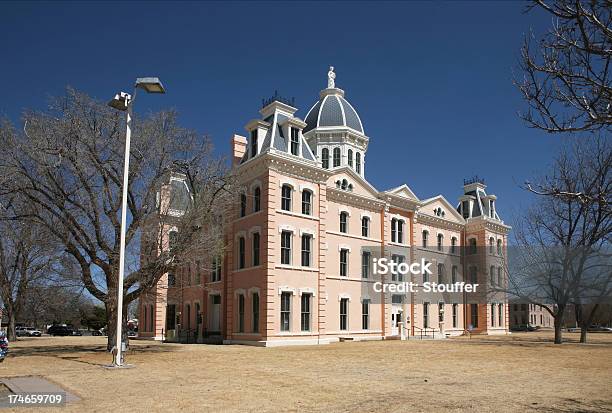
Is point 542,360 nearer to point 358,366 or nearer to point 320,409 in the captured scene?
point 358,366

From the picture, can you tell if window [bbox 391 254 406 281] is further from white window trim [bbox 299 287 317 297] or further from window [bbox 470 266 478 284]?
window [bbox 470 266 478 284]

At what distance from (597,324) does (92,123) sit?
10016cm

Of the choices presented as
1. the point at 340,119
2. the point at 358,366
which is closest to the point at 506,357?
the point at 358,366

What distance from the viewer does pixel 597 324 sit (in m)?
97.6

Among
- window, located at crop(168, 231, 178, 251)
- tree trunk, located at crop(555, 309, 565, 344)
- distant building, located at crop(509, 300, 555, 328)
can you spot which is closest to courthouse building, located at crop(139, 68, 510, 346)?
window, located at crop(168, 231, 178, 251)

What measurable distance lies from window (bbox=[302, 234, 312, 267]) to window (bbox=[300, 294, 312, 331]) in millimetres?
2051

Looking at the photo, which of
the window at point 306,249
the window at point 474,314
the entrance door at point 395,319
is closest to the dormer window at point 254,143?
the window at point 306,249

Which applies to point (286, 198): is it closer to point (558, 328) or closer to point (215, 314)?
point (215, 314)

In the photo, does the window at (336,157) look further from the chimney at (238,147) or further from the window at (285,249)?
the window at (285,249)

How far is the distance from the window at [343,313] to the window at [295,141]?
34.4ft

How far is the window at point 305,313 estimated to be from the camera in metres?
33.0

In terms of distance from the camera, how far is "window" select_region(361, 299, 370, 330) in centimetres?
3784

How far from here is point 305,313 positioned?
33.1 meters

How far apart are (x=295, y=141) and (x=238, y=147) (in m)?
5.48
